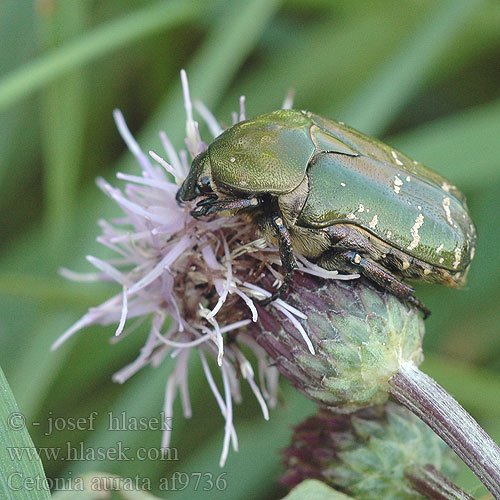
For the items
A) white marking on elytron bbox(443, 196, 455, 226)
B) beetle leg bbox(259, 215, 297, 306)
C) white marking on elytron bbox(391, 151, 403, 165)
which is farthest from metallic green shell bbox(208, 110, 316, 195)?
white marking on elytron bbox(443, 196, 455, 226)

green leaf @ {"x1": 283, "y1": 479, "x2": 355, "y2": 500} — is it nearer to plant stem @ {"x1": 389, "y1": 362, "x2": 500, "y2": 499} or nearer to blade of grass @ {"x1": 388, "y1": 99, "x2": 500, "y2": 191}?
plant stem @ {"x1": 389, "y1": 362, "x2": 500, "y2": 499}

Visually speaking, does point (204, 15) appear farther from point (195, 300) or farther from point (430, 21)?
point (195, 300)

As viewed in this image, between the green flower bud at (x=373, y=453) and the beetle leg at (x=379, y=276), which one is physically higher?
the beetle leg at (x=379, y=276)

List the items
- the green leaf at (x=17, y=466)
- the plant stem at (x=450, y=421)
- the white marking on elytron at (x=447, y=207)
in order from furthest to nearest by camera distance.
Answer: the white marking on elytron at (x=447, y=207), the plant stem at (x=450, y=421), the green leaf at (x=17, y=466)

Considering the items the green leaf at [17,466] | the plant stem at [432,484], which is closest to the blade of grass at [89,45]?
the green leaf at [17,466]

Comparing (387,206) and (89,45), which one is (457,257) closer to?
(387,206)

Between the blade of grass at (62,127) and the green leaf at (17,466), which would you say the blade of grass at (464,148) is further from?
the green leaf at (17,466)

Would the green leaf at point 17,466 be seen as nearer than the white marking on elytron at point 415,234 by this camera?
Yes
